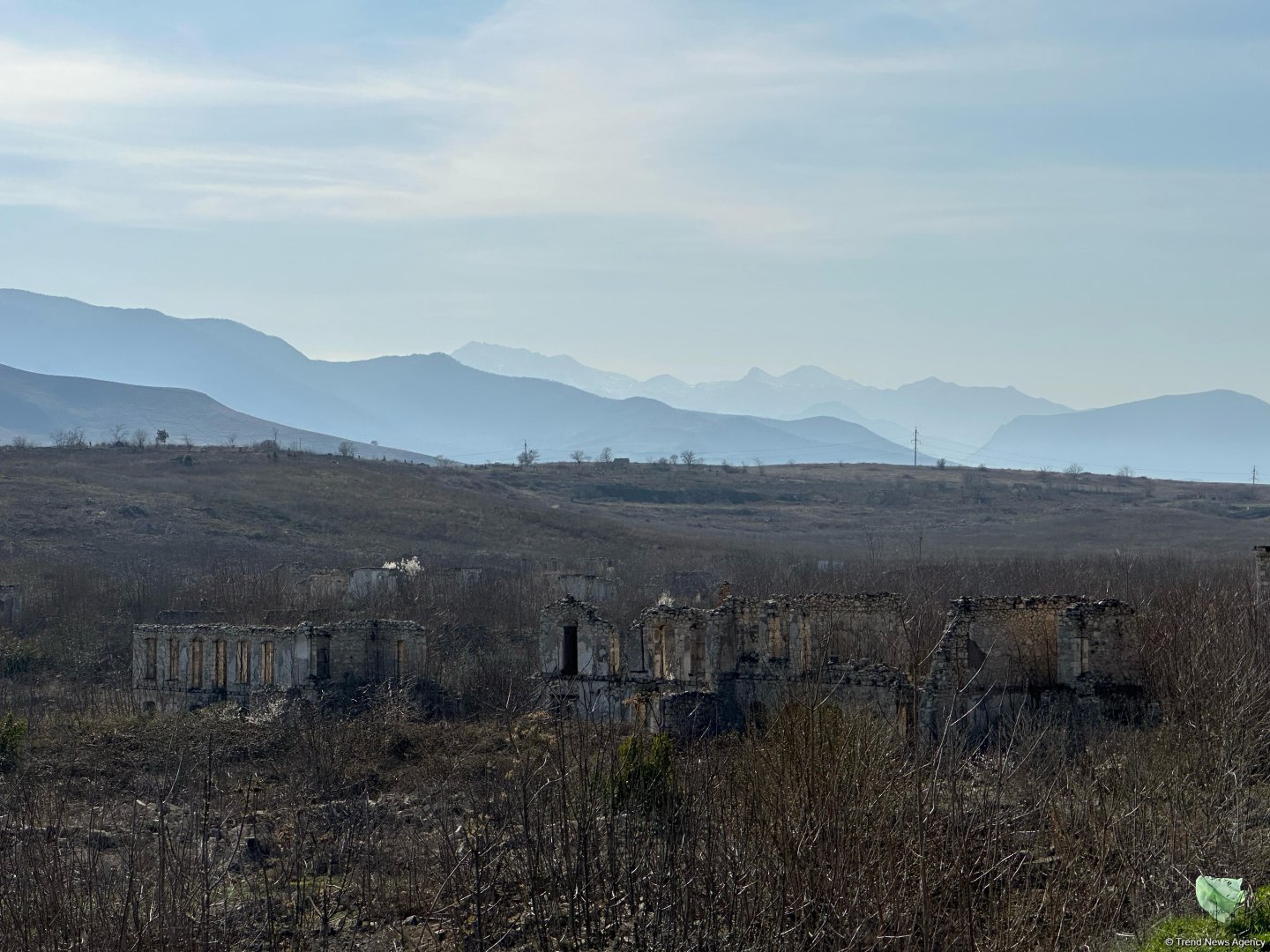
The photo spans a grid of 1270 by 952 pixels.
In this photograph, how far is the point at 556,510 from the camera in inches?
3711

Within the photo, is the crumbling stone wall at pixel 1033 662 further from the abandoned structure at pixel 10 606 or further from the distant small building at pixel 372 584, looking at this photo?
the abandoned structure at pixel 10 606

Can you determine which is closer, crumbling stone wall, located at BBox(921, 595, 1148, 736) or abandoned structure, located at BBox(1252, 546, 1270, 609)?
crumbling stone wall, located at BBox(921, 595, 1148, 736)

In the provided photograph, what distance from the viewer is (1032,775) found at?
16594 millimetres

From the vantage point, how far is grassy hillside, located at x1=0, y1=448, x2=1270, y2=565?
76188mm

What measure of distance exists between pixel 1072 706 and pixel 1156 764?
7348 mm

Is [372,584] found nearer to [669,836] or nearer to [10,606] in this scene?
[10,606]

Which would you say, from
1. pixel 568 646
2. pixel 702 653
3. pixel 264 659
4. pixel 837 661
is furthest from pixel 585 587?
pixel 837 661

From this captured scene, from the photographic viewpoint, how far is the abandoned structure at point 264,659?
34750 millimetres

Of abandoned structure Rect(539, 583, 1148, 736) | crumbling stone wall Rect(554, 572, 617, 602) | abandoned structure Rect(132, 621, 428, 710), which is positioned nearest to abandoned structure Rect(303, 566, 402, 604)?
crumbling stone wall Rect(554, 572, 617, 602)

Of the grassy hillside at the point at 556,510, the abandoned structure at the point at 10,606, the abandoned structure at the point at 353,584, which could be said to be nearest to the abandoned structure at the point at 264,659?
the abandoned structure at the point at 10,606

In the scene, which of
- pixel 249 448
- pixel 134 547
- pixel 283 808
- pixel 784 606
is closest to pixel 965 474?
pixel 249 448

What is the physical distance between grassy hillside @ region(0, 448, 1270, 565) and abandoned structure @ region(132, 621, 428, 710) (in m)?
33.6

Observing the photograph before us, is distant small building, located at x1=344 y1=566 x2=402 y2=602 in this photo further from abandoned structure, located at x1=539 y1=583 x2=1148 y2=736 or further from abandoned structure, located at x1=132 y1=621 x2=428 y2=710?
abandoned structure, located at x1=539 y1=583 x2=1148 y2=736

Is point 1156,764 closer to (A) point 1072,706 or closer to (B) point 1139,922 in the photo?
(B) point 1139,922
